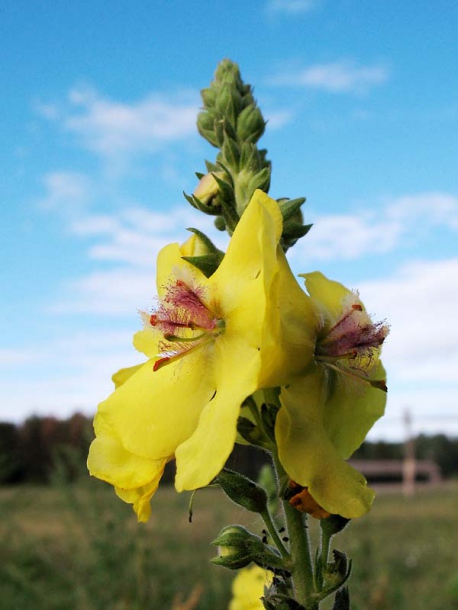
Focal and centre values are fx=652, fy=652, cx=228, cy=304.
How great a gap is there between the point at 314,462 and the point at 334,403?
12.7 inches

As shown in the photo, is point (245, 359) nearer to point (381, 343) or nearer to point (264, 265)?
point (264, 265)

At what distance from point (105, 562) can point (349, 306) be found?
442cm

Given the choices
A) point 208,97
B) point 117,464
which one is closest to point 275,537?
point 117,464

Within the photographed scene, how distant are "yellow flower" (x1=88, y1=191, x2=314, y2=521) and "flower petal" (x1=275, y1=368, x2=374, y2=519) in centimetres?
9

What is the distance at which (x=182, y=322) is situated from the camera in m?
1.82

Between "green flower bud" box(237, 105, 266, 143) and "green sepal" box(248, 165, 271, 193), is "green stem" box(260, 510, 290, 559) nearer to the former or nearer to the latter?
"green sepal" box(248, 165, 271, 193)

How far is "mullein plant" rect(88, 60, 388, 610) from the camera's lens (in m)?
1.54

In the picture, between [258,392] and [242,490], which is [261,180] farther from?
[242,490]

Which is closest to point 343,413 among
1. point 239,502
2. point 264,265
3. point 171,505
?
point 239,502

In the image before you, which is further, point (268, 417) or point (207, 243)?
point (207, 243)

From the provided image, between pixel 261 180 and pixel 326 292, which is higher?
pixel 261 180

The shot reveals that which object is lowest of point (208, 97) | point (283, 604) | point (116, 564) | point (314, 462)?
point (116, 564)

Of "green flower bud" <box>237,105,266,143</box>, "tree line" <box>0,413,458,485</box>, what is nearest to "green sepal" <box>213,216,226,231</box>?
"green flower bud" <box>237,105,266,143</box>

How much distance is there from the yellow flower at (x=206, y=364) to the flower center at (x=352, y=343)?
11 centimetres
